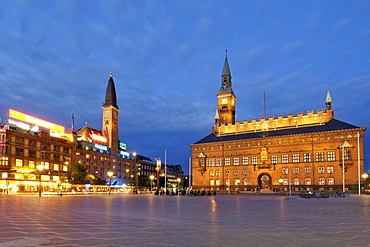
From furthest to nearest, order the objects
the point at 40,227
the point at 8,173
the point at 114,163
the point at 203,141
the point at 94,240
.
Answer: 1. the point at 114,163
2. the point at 203,141
3. the point at 8,173
4. the point at 40,227
5. the point at 94,240

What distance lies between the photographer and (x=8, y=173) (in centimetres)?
8206

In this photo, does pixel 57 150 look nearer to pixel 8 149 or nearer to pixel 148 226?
pixel 8 149

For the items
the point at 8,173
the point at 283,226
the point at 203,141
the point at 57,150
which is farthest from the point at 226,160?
the point at 283,226

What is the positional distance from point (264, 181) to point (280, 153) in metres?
10.7

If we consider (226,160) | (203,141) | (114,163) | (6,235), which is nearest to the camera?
(6,235)

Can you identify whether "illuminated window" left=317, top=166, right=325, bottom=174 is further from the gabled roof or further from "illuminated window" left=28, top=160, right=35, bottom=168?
"illuminated window" left=28, top=160, right=35, bottom=168

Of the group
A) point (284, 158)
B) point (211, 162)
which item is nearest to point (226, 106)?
point (211, 162)

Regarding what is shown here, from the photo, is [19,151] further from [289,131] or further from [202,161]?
[289,131]

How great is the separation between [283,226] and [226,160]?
87.6m

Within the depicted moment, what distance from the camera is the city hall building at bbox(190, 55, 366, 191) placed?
263ft

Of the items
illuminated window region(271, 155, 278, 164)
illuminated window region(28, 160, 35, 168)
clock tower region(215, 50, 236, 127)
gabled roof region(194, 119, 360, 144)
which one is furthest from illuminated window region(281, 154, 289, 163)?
illuminated window region(28, 160, 35, 168)

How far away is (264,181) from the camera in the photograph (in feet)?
314

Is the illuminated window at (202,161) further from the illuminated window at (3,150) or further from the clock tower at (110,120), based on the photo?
the illuminated window at (3,150)

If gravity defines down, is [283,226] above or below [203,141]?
below
